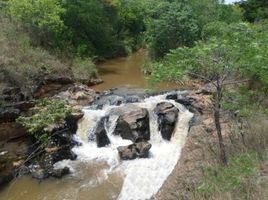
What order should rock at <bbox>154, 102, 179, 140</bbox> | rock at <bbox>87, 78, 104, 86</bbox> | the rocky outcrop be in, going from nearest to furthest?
rock at <bbox>154, 102, 179, 140</bbox> → the rocky outcrop → rock at <bbox>87, 78, 104, 86</bbox>

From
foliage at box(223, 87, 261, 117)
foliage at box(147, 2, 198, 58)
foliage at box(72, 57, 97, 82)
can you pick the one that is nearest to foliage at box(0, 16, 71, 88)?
foliage at box(72, 57, 97, 82)

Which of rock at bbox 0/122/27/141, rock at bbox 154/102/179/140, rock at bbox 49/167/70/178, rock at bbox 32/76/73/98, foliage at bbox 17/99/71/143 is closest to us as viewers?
foliage at bbox 17/99/71/143

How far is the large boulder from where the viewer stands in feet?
47.9

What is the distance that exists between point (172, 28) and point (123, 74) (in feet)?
14.7

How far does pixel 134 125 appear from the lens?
48.0 ft

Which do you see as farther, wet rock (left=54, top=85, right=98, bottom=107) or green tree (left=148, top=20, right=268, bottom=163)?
wet rock (left=54, top=85, right=98, bottom=107)

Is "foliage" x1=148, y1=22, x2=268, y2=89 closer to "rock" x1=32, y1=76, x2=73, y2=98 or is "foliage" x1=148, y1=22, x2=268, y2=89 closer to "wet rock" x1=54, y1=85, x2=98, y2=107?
"wet rock" x1=54, y1=85, x2=98, y2=107

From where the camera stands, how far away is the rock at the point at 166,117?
14859 millimetres

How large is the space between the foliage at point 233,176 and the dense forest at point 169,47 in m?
0.02

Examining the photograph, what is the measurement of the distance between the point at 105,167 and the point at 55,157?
2040 millimetres

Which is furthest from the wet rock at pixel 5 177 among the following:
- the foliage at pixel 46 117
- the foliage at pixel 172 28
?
the foliage at pixel 172 28

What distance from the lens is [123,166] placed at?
12938 millimetres

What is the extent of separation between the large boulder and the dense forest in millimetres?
1841

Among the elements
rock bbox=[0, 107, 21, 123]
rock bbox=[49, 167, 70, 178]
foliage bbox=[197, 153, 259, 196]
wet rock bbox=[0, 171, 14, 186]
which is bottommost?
wet rock bbox=[0, 171, 14, 186]
